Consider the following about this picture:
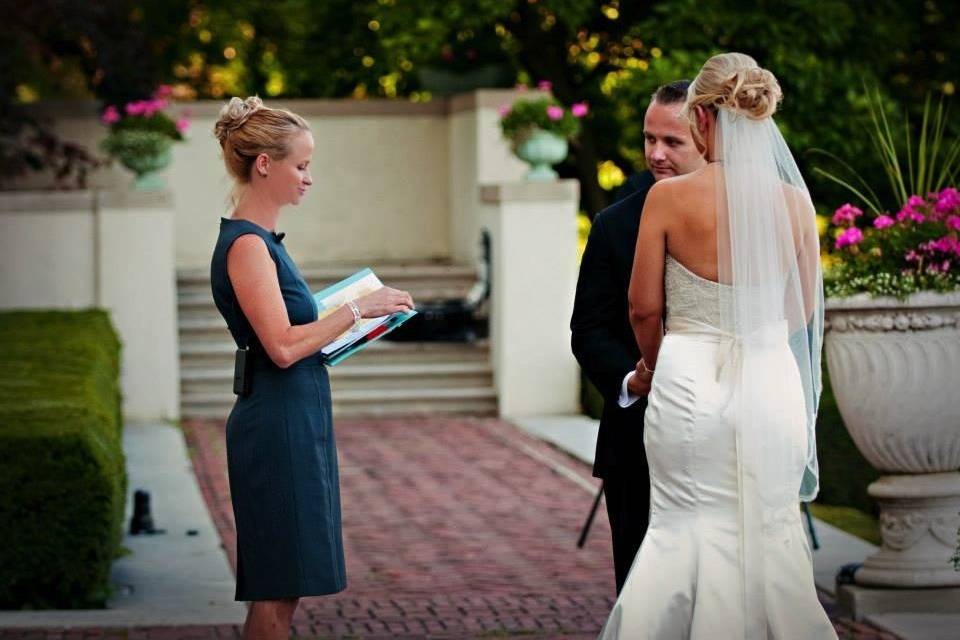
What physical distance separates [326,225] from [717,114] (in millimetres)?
13595

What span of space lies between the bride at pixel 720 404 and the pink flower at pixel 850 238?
7.61ft

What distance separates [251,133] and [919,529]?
3.38 meters

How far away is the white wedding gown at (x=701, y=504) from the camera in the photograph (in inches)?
171

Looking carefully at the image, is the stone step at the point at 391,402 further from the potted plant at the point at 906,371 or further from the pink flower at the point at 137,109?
the potted plant at the point at 906,371

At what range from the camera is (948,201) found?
653 cm

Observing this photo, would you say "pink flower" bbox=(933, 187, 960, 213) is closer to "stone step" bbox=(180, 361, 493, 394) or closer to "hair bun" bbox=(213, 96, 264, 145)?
"hair bun" bbox=(213, 96, 264, 145)

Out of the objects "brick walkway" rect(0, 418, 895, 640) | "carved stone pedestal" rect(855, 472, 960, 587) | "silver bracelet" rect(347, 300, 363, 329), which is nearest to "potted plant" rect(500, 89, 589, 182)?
"brick walkway" rect(0, 418, 895, 640)

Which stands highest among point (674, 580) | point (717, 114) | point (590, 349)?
point (717, 114)

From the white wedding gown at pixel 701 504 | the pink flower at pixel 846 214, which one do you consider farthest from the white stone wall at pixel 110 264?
the white wedding gown at pixel 701 504

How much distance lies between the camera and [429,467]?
11047mm

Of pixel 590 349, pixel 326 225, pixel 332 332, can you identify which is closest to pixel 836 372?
pixel 590 349

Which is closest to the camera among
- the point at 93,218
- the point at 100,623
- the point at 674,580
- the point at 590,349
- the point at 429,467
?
the point at 674,580

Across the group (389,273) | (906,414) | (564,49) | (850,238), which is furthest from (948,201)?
(564,49)

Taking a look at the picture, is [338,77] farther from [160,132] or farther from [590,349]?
[590,349]
